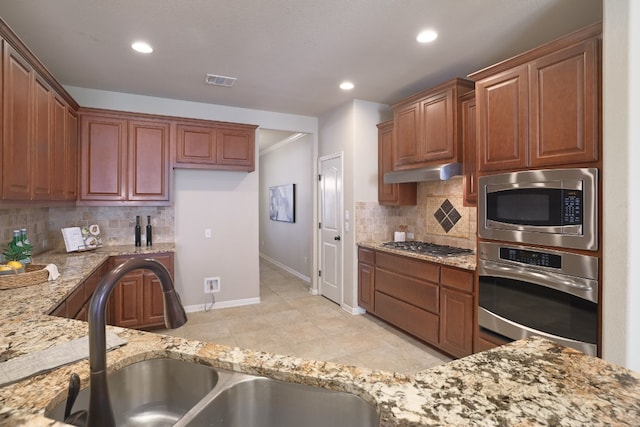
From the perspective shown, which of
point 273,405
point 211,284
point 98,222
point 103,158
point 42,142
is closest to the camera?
point 273,405

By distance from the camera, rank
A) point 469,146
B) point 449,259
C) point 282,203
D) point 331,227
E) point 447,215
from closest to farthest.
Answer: point 449,259 → point 469,146 → point 447,215 → point 331,227 → point 282,203

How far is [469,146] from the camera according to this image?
3109mm

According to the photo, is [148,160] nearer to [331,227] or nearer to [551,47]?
[331,227]

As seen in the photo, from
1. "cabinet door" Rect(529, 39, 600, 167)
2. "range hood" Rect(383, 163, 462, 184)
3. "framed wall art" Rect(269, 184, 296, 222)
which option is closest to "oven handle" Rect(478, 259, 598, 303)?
"cabinet door" Rect(529, 39, 600, 167)

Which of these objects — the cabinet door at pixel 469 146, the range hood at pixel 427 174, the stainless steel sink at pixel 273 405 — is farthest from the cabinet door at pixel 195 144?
the stainless steel sink at pixel 273 405

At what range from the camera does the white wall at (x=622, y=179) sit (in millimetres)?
1741

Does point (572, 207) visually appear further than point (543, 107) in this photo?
No

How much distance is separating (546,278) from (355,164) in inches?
98.7

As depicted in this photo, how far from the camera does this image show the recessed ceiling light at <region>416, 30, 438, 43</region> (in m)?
2.54

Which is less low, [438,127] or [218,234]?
[438,127]

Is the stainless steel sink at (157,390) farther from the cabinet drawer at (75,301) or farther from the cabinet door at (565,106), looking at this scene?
the cabinet door at (565,106)

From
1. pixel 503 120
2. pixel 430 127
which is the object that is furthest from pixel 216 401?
pixel 430 127

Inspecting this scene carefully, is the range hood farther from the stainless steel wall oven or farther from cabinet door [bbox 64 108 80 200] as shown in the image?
cabinet door [bbox 64 108 80 200]

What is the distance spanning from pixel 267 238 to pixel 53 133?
213 inches
